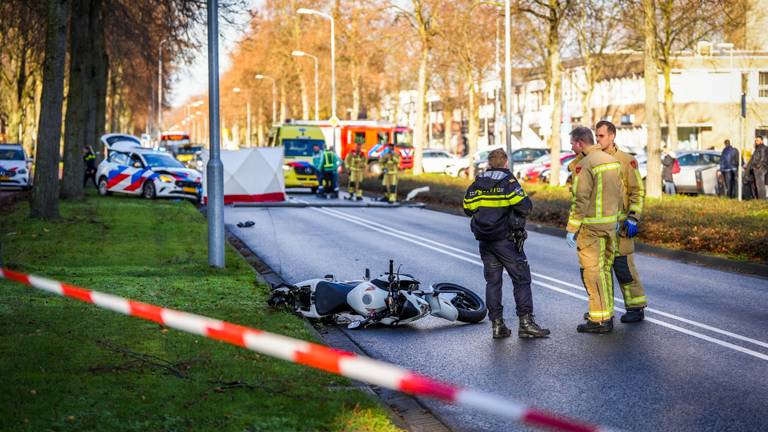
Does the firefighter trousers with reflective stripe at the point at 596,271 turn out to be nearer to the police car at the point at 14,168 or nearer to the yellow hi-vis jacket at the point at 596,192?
the yellow hi-vis jacket at the point at 596,192

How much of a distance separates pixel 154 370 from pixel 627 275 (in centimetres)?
518

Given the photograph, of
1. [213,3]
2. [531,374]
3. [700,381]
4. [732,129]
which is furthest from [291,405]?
[732,129]

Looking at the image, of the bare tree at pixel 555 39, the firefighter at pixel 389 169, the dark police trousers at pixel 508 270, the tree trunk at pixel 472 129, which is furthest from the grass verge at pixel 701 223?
the tree trunk at pixel 472 129

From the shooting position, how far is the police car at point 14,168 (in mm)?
40438

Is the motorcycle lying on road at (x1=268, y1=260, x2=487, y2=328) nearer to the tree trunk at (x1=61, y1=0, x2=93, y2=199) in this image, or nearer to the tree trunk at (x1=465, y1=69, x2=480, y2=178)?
the tree trunk at (x1=61, y1=0, x2=93, y2=199)

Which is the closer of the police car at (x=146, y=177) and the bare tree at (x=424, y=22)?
the police car at (x=146, y=177)

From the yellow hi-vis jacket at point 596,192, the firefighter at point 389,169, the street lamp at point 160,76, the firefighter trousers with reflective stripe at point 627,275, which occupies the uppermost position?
the street lamp at point 160,76

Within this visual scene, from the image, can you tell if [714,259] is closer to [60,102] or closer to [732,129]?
[60,102]

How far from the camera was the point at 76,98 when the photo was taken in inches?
1151

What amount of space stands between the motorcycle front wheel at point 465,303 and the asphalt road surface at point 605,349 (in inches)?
4.5

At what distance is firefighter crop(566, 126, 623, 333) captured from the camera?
10.3m

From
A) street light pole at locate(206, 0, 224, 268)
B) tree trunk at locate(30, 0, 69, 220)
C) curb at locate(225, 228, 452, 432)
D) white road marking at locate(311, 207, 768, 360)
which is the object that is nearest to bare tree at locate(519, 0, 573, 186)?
white road marking at locate(311, 207, 768, 360)

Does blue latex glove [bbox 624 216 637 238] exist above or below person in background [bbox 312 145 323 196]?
below

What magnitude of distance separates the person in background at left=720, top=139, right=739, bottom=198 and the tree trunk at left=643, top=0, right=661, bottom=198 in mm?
5952
